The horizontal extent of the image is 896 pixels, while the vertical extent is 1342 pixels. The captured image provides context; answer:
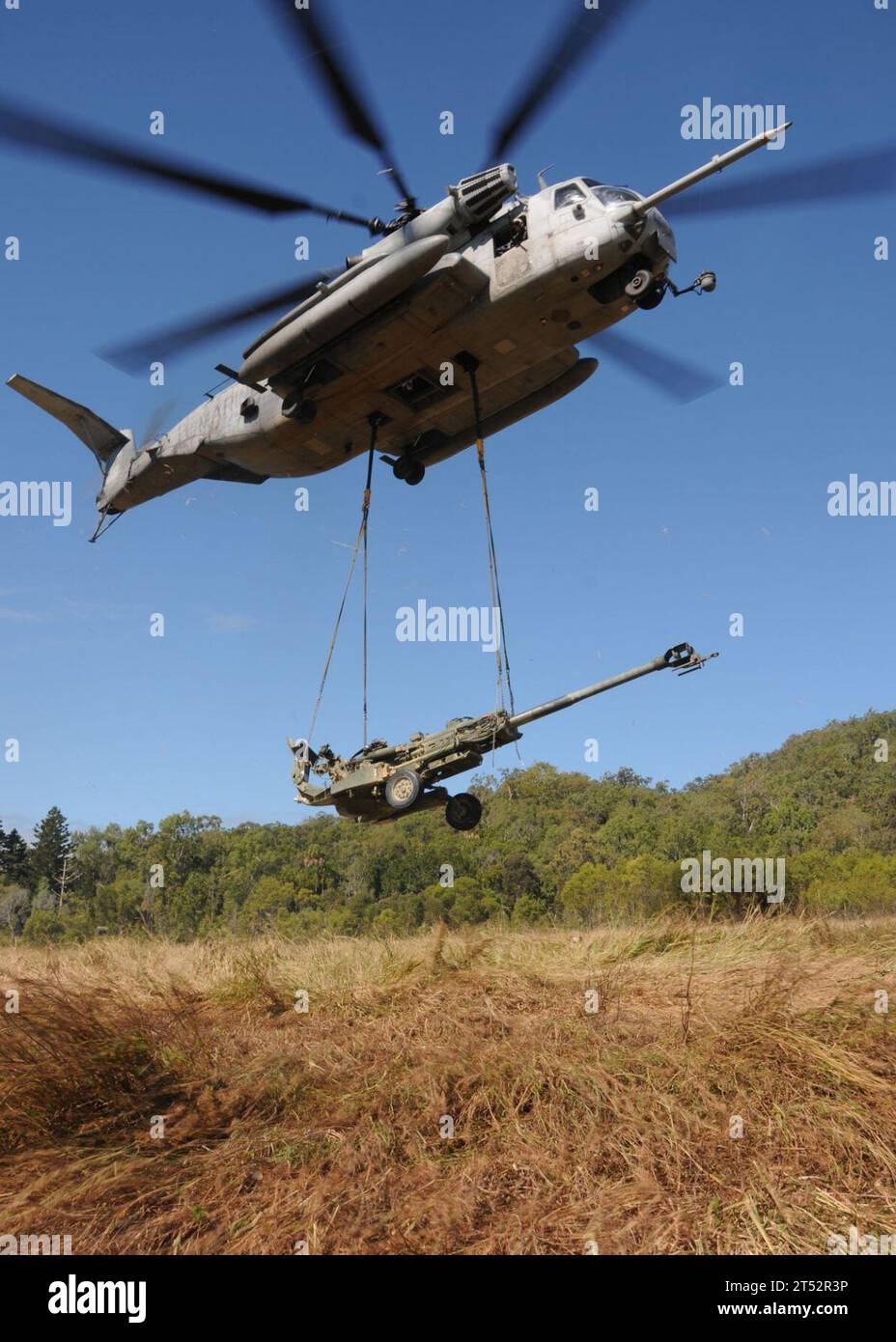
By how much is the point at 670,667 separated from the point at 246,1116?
24.8ft

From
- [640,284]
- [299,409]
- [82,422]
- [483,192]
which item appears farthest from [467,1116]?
[82,422]

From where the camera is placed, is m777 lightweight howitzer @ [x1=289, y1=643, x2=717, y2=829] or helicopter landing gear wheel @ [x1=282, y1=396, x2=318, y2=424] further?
helicopter landing gear wheel @ [x1=282, y1=396, x2=318, y2=424]

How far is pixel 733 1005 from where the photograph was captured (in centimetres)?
668

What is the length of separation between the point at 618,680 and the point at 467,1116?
22.9ft

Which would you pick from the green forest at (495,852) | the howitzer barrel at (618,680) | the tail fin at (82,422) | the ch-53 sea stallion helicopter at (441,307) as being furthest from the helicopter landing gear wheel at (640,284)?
the green forest at (495,852)

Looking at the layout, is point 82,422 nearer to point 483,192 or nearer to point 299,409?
point 299,409

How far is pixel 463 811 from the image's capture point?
1309 cm

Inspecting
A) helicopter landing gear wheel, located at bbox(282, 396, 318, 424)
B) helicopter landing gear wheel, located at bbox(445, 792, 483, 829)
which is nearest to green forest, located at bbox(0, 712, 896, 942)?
helicopter landing gear wheel, located at bbox(445, 792, 483, 829)

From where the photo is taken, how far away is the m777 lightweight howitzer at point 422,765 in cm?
1159

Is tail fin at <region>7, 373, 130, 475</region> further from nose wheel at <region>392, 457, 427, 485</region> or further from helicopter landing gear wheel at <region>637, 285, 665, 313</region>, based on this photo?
helicopter landing gear wheel at <region>637, 285, 665, 313</region>

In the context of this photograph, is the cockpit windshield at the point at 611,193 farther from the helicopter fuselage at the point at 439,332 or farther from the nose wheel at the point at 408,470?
the nose wheel at the point at 408,470

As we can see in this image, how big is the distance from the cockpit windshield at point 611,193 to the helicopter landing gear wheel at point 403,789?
879cm

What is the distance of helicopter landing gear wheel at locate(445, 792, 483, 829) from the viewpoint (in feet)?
42.4

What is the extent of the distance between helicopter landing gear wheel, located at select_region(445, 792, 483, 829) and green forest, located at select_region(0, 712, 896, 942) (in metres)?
18.8
